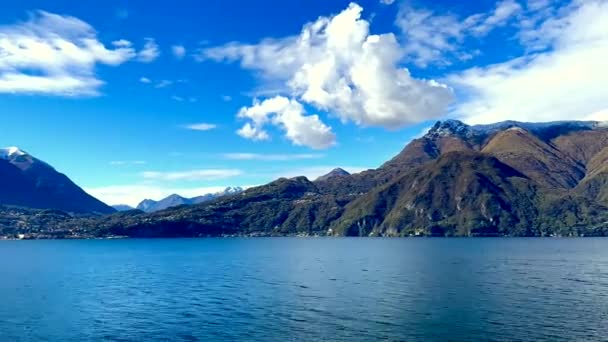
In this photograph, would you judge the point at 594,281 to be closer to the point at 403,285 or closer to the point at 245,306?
the point at 403,285

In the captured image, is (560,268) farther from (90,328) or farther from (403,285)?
(90,328)

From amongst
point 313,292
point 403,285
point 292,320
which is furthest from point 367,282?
point 292,320

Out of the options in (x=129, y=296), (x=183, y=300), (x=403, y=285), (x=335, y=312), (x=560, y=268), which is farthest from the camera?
(x=560, y=268)

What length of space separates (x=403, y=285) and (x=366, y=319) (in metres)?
51.6

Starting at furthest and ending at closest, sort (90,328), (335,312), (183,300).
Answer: (183,300) → (335,312) → (90,328)

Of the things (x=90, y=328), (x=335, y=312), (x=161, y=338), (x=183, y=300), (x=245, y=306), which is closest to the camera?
(x=161, y=338)

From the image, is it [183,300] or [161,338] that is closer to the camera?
[161,338]

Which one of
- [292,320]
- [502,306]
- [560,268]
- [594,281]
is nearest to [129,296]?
[292,320]

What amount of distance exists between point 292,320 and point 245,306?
63.6 feet

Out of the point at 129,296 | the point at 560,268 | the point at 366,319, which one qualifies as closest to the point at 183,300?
the point at 129,296

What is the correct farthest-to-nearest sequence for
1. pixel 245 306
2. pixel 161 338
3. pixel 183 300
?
pixel 183 300 < pixel 245 306 < pixel 161 338

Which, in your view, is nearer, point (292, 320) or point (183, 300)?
point (292, 320)

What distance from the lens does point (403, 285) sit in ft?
470

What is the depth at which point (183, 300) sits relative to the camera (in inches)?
4803
